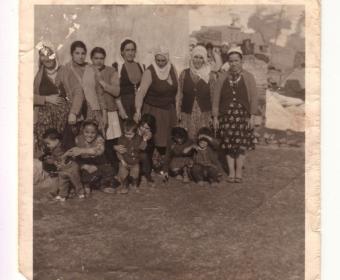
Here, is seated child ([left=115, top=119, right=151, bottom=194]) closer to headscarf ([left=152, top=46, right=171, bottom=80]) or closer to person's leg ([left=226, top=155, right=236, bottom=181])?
headscarf ([left=152, top=46, right=171, bottom=80])

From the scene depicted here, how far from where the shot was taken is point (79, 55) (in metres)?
2.05

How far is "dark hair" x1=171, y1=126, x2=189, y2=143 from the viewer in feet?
6.72

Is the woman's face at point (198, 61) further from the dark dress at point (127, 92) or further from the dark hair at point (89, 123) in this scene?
the dark hair at point (89, 123)

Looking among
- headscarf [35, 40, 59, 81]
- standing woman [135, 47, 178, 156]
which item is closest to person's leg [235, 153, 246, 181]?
standing woman [135, 47, 178, 156]

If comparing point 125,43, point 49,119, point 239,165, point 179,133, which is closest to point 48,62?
point 49,119

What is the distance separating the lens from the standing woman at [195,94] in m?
2.05

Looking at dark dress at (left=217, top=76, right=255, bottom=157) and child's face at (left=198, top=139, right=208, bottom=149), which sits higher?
dark dress at (left=217, top=76, right=255, bottom=157)

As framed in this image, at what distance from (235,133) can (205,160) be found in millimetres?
190

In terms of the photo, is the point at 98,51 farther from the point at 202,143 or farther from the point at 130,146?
the point at 202,143

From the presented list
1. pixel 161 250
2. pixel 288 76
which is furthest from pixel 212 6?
pixel 161 250

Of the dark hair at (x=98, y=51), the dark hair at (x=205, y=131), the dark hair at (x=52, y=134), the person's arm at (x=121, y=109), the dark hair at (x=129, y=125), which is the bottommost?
the dark hair at (x=52, y=134)

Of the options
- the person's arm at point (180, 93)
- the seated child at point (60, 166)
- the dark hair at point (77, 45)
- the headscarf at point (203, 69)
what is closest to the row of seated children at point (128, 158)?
the seated child at point (60, 166)

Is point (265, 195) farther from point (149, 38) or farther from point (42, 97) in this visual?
point (42, 97)
